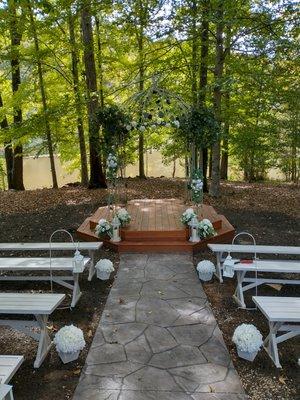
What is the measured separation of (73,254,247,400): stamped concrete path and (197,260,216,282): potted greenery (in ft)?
0.41

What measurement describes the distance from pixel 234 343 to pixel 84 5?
885 centimetres

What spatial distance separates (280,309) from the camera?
3.63 metres

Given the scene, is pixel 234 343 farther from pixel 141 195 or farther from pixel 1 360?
pixel 141 195

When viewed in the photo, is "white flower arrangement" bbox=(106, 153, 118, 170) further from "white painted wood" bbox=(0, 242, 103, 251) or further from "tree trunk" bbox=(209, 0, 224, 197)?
"tree trunk" bbox=(209, 0, 224, 197)

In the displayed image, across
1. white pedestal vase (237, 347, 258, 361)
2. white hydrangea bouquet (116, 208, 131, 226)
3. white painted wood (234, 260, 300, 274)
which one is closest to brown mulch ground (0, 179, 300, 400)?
white pedestal vase (237, 347, 258, 361)

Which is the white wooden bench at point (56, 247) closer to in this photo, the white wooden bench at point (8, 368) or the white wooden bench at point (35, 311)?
the white wooden bench at point (35, 311)

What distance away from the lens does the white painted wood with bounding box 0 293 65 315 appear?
359 cm

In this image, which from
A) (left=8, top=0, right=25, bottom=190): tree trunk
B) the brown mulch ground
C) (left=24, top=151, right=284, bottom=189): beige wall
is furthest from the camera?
(left=24, top=151, right=284, bottom=189): beige wall

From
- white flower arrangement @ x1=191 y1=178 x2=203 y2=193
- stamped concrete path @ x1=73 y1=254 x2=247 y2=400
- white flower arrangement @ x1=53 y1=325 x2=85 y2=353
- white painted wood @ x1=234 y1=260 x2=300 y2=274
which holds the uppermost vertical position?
white flower arrangement @ x1=191 y1=178 x2=203 y2=193

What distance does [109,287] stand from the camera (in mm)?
5289

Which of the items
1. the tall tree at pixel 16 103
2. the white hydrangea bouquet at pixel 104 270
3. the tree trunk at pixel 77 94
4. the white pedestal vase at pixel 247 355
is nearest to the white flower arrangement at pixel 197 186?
the white hydrangea bouquet at pixel 104 270

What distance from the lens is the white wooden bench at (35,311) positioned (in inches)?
141

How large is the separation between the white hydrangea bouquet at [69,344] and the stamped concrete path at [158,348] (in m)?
0.18

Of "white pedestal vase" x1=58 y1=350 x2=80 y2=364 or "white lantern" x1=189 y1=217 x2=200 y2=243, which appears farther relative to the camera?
"white lantern" x1=189 y1=217 x2=200 y2=243
